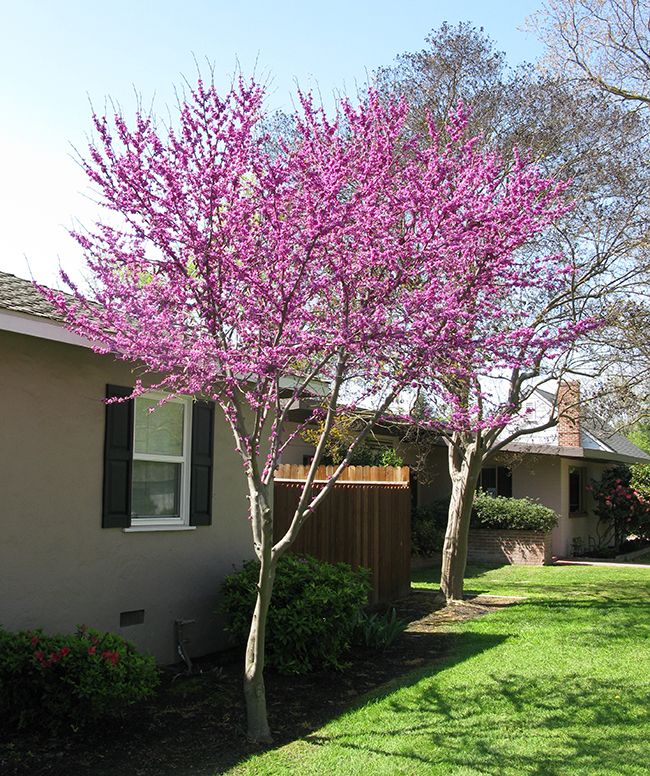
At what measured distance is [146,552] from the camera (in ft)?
24.4

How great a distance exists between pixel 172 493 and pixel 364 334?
3816mm

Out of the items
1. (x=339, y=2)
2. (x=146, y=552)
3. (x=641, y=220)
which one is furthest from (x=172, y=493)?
(x=641, y=220)

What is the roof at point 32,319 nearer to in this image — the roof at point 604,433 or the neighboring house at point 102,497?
the neighboring house at point 102,497

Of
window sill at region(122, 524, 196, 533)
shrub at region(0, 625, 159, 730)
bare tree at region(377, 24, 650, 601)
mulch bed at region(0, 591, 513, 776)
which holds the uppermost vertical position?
bare tree at region(377, 24, 650, 601)

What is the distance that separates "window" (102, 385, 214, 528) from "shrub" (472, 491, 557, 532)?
1136 centimetres

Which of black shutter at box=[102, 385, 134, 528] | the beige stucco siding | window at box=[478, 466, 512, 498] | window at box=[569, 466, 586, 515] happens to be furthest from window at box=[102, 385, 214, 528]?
window at box=[569, 466, 586, 515]

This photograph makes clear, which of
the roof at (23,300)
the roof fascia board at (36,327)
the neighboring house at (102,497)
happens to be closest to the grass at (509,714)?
the neighboring house at (102,497)

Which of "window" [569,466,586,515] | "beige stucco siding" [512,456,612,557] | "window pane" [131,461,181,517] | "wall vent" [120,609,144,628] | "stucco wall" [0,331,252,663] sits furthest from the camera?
"window" [569,466,586,515]

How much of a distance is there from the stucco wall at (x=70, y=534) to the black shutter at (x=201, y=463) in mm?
271

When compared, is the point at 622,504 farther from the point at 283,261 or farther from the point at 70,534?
the point at 283,261

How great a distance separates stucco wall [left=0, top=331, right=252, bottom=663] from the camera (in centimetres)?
621

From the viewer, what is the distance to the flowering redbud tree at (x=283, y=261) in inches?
199

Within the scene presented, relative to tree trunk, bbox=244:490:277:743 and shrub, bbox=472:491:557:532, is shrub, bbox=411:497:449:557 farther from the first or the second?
tree trunk, bbox=244:490:277:743

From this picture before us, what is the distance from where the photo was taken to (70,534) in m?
6.68
